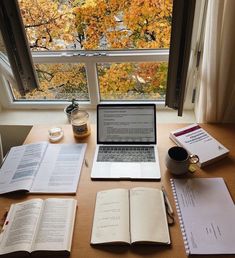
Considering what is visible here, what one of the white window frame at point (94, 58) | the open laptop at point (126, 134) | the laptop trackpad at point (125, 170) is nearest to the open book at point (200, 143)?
the open laptop at point (126, 134)

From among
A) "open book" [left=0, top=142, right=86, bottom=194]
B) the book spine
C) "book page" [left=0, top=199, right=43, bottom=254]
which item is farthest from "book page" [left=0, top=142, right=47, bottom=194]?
the book spine

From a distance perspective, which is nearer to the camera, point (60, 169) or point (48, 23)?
point (60, 169)

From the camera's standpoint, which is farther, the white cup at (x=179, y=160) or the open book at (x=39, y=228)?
the white cup at (x=179, y=160)

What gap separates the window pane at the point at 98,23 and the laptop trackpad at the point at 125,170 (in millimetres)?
723

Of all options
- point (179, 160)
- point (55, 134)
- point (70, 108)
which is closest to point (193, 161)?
point (179, 160)

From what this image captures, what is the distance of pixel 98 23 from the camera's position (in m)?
1.44

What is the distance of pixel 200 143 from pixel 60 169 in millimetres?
616

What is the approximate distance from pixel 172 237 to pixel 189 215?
0.34 feet

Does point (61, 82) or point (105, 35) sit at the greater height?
point (105, 35)

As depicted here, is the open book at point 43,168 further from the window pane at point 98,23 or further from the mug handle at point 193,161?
the window pane at point 98,23

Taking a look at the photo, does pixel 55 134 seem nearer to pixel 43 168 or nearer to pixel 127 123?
pixel 43 168

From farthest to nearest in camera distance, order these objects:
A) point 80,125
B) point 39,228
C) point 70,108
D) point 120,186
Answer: point 70,108
point 80,125
point 120,186
point 39,228

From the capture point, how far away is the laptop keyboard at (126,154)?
3.77 feet

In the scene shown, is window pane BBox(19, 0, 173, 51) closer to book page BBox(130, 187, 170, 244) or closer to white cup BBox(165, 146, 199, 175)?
white cup BBox(165, 146, 199, 175)
